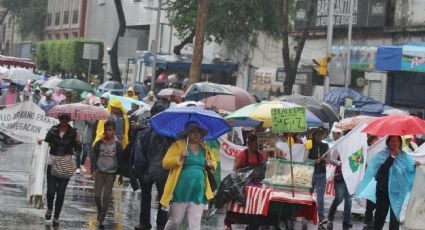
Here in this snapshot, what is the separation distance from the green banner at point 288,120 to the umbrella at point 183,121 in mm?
650

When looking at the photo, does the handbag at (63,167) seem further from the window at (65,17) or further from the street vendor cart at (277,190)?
the window at (65,17)

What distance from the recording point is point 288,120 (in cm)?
1254

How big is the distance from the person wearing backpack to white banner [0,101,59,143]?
3.30 meters

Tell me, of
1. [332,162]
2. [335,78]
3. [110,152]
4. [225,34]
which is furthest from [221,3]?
[110,152]

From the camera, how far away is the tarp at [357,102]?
2859 cm

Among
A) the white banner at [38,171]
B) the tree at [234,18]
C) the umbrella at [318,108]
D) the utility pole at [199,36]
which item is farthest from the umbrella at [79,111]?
the tree at [234,18]

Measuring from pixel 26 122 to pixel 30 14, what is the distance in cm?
5813

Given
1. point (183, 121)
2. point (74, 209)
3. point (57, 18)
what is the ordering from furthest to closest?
point (57, 18), point (74, 209), point (183, 121)

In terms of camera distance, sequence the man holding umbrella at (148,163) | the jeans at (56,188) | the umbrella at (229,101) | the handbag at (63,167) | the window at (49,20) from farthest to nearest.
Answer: the window at (49,20)
the umbrella at (229,101)
the jeans at (56,188)
the handbag at (63,167)
the man holding umbrella at (148,163)

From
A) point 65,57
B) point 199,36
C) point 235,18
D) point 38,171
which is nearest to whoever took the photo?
point 38,171

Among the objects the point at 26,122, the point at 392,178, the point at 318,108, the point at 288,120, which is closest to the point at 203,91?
the point at 318,108

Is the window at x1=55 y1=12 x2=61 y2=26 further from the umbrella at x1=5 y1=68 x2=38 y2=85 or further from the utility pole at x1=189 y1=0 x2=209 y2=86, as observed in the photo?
the utility pole at x1=189 y1=0 x2=209 y2=86

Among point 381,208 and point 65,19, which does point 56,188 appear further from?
point 65,19

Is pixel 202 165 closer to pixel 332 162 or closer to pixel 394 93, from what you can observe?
pixel 332 162
